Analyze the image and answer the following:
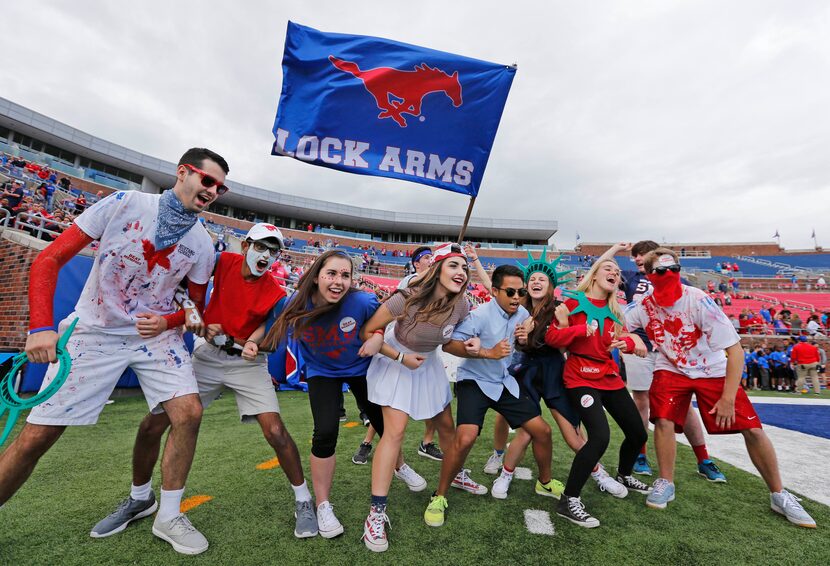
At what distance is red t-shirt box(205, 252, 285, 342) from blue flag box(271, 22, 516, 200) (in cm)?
205

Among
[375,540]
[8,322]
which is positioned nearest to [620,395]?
[375,540]

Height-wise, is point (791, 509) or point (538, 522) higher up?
point (791, 509)

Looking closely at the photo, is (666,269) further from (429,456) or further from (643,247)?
(429,456)

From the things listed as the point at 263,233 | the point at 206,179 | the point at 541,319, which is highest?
the point at 206,179

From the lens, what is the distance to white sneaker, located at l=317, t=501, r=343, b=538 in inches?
95.0

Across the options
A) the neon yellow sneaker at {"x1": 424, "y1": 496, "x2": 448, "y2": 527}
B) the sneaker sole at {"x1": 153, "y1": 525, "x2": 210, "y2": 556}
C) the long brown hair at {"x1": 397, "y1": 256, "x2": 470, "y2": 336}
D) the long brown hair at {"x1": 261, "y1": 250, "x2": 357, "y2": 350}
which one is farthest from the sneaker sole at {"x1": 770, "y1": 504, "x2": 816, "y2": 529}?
the sneaker sole at {"x1": 153, "y1": 525, "x2": 210, "y2": 556}

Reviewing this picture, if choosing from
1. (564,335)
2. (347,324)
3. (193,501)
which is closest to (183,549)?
(193,501)

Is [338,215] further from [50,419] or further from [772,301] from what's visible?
[50,419]

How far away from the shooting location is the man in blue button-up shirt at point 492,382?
2.79 metres

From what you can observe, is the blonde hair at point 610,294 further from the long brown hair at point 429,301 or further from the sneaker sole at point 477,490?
the sneaker sole at point 477,490

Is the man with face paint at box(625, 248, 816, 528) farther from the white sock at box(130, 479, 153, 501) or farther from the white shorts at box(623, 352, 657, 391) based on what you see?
the white sock at box(130, 479, 153, 501)

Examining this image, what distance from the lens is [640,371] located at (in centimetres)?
413

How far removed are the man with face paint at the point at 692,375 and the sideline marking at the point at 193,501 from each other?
3.48m

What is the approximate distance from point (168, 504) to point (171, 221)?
178 centimetres
